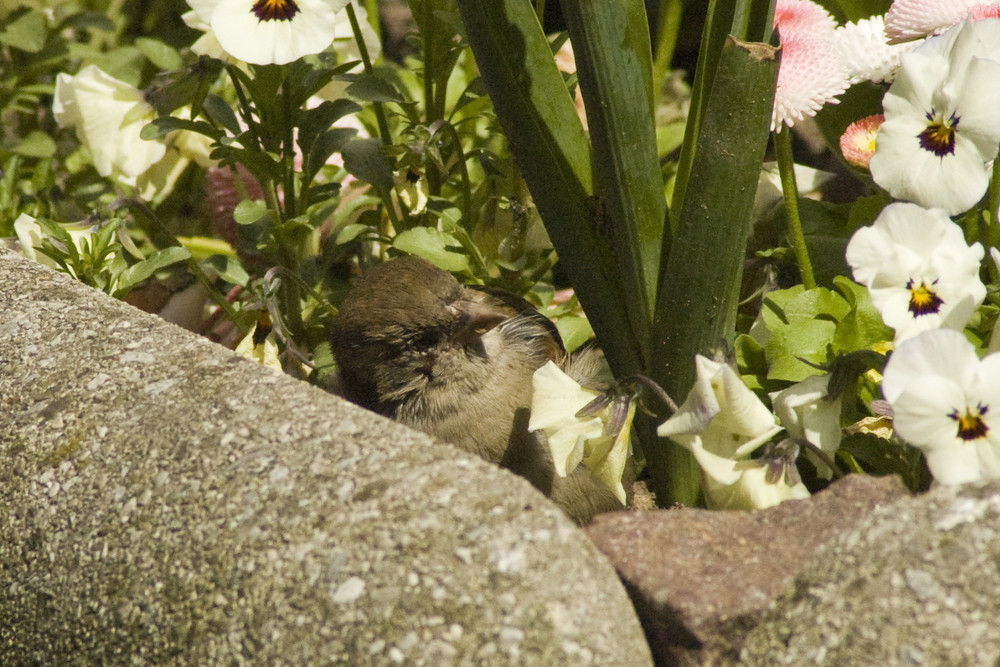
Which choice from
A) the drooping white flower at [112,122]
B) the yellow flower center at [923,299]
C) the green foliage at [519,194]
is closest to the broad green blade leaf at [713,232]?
the green foliage at [519,194]

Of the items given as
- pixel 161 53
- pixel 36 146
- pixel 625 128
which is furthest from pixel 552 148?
pixel 36 146

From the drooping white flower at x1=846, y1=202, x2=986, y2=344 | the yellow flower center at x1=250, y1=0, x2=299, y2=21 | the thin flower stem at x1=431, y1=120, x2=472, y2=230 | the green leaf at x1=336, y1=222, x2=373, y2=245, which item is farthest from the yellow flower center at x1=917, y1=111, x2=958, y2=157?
the green leaf at x1=336, y1=222, x2=373, y2=245

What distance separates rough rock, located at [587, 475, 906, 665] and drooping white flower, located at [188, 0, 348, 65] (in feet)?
2.83

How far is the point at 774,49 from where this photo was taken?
1.28 m

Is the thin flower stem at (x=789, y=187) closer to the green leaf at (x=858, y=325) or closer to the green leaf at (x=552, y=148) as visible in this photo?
the green leaf at (x=858, y=325)

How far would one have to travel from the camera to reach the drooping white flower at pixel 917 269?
1.28 meters

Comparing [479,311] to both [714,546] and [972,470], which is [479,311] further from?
[972,470]

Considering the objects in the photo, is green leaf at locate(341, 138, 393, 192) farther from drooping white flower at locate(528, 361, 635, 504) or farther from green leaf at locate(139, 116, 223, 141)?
drooping white flower at locate(528, 361, 635, 504)

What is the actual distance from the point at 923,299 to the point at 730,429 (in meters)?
0.29

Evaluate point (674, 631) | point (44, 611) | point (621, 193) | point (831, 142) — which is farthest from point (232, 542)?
point (831, 142)

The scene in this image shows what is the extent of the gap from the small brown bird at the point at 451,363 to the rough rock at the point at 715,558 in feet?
1.62

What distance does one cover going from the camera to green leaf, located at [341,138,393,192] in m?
1.91

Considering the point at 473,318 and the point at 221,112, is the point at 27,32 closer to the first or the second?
the point at 221,112

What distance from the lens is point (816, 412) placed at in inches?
52.7
